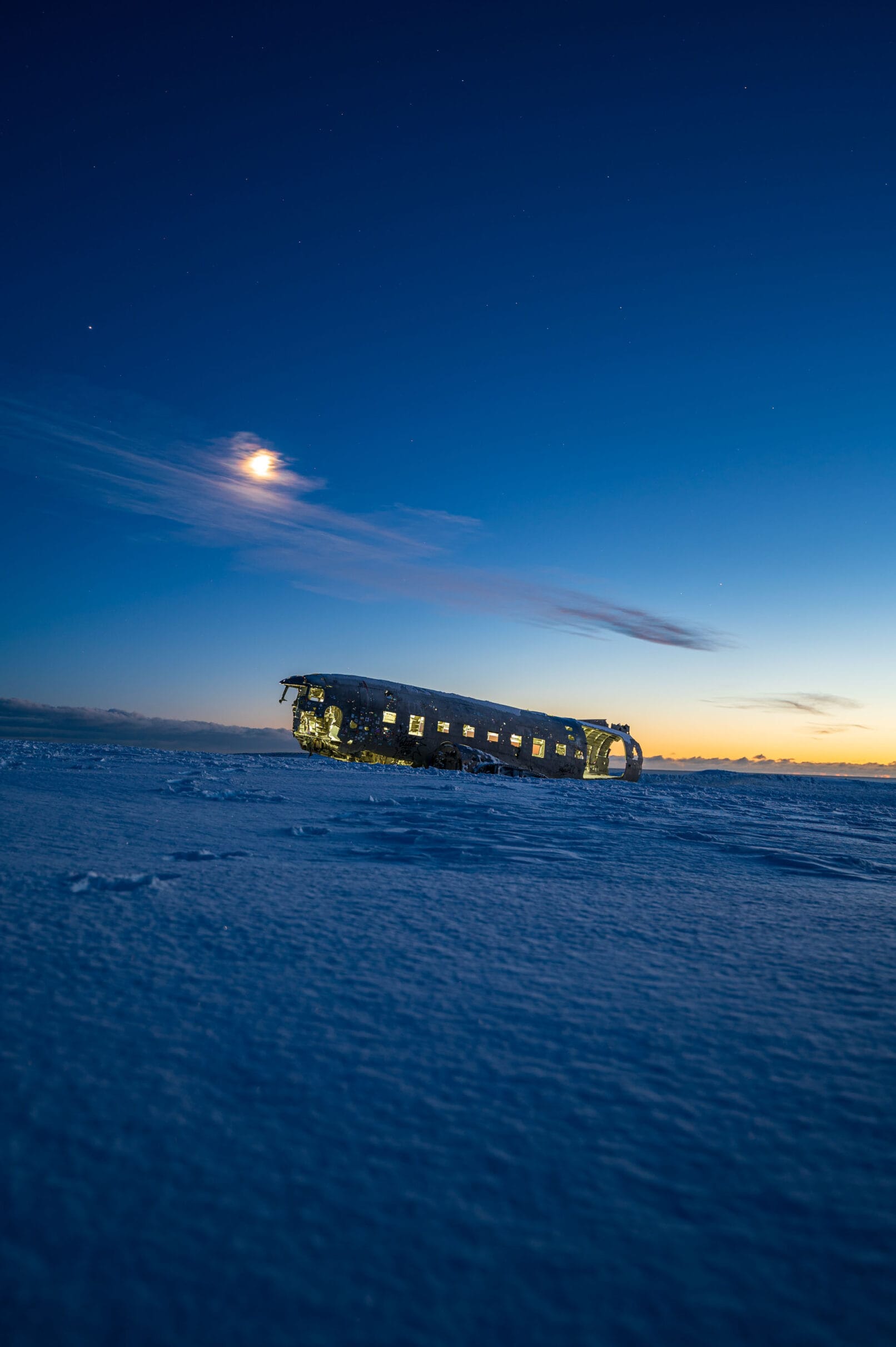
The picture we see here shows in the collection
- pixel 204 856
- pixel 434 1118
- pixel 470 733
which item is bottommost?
pixel 204 856

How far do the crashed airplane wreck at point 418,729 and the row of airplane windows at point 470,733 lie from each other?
0.04 meters

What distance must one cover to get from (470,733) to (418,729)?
122 inches

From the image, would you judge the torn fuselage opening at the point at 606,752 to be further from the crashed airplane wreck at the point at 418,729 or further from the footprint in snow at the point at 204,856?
the footprint in snow at the point at 204,856

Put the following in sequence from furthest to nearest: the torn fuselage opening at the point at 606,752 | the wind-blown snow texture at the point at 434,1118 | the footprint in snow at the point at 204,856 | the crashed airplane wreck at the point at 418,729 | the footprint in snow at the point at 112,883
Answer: the torn fuselage opening at the point at 606,752, the crashed airplane wreck at the point at 418,729, the footprint in snow at the point at 204,856, the footprint in snow at the point at 112,883, the wind-blown snow texture at the point at 434,1118

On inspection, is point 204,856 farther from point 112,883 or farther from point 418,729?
point 418,729

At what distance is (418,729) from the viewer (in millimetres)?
31844

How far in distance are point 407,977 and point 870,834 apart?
956 cm

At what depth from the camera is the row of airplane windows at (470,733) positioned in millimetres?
31422

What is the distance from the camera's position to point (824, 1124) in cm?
168

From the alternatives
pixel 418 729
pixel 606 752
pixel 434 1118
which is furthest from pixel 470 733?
pixel 434 1118

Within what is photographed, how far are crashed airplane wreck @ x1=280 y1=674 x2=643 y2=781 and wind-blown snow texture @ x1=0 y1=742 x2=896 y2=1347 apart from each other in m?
26.9

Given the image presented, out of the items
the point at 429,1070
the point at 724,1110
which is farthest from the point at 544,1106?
the point at 724,1110

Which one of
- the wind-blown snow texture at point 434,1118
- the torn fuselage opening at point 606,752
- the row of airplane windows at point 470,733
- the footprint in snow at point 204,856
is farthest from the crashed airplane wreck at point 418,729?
the wind-blown snow texture at point 434,1118

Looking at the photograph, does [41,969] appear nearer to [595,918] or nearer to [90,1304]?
[90,1304]
